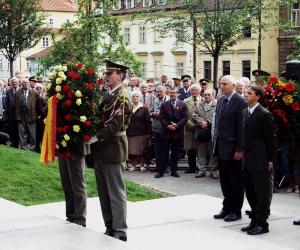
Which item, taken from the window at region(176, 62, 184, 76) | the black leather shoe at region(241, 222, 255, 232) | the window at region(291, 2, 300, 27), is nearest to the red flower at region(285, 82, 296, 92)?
the black leather shoe at region(241, 222, 255, 232)

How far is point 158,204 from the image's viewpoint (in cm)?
1095

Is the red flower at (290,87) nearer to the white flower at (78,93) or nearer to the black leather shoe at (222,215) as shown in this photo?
the black leather shoe at (222,215)

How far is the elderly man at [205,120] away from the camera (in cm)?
1412

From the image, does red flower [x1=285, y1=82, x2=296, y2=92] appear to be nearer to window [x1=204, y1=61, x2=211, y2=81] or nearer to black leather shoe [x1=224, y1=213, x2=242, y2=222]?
black leather shoe [x1=224, y1=213, x2=242, y2=222]

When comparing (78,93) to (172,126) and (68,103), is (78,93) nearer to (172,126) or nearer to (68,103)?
(68,103)

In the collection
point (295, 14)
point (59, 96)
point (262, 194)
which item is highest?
point (295, 14)

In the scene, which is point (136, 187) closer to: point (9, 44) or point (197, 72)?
point (9, 44)

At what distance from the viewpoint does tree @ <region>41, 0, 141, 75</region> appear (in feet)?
72.7

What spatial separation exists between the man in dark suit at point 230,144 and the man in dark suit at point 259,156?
0.44 meters

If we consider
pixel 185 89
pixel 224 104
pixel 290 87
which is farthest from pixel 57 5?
pixel 224 104

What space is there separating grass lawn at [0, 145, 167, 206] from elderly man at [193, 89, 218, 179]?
6.48ft

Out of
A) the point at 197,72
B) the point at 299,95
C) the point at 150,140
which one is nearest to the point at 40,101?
the point at 150,140

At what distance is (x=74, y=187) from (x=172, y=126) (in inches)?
236

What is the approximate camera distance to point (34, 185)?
11891mm
